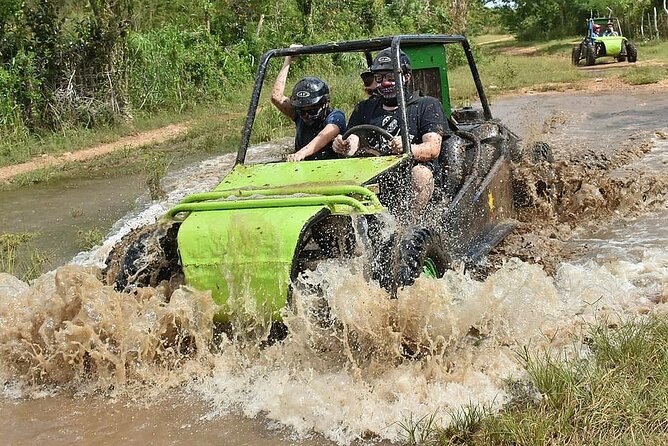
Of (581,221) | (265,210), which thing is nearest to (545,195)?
(581,221)

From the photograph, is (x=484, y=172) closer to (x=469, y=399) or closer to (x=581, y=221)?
(x=581, y=221)

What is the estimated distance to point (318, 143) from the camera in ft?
18.3

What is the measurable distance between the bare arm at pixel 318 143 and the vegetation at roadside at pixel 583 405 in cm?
228

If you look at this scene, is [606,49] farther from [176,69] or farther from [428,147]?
[428,147]

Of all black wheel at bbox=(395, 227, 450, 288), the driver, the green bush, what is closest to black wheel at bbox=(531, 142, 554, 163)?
the driver

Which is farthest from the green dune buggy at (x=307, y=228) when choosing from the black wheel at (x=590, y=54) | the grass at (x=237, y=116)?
the black wheel at (x=590, y=54)

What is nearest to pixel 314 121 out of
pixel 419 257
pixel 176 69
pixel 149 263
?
pixel 149 263

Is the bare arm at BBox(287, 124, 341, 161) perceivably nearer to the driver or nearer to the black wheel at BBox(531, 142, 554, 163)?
the driver

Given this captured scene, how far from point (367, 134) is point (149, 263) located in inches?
67.6

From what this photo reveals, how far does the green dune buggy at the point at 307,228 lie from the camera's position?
4.12 meters

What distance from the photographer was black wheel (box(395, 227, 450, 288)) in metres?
4.24

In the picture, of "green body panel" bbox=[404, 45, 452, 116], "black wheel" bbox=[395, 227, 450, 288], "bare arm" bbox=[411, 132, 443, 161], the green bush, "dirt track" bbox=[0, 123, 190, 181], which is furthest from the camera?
the green bush

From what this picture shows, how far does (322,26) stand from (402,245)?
18.5 meters

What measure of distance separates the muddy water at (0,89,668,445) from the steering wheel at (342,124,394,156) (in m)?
1.18
